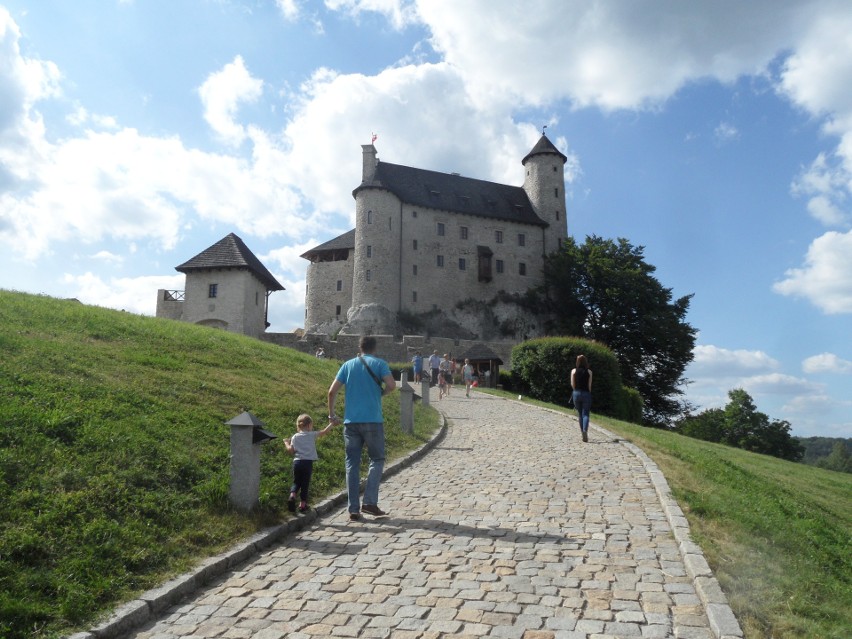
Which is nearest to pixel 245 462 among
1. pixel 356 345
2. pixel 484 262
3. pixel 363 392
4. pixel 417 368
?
pixel 363 392

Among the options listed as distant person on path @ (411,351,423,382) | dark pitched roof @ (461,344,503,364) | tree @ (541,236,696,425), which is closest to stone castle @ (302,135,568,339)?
tree @ (541,236,696,425)

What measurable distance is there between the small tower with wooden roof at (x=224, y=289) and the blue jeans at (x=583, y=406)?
3148 cm

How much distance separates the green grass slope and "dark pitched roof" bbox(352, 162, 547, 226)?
5098cm

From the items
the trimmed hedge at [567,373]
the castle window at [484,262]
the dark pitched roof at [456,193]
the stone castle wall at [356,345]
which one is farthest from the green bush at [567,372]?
the dark pitched roof at [456,193]

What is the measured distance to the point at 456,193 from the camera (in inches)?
2699

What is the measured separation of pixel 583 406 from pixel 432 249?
50.3 meters

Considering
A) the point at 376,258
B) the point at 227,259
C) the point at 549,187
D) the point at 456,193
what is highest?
the point at 549,187

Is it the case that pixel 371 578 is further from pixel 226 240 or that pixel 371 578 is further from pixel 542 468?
pixel 226 240

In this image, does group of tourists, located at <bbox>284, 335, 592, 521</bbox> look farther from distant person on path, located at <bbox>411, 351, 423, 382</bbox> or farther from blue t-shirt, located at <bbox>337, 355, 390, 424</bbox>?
distant person on path, located at <bbox>411, 351, 423, 382</bbox>

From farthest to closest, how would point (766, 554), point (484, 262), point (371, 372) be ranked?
point (484, 262)
point (371, 372)
point (766, 554)

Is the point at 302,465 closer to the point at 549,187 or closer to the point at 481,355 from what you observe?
the point at 481,355

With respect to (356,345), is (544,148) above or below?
above

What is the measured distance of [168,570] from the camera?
230 inches

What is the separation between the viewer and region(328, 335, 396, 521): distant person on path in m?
8.03
